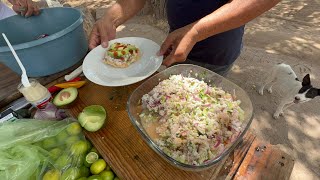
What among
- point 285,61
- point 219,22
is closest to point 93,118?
point 219,22

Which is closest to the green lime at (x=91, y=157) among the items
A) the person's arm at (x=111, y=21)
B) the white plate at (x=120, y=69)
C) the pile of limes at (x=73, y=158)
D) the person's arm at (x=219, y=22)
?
the pile of limes at (x=73, y=158)

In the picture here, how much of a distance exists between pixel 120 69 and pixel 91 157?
590 mm

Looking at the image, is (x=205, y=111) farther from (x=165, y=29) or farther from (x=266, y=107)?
(x=165, y=29)

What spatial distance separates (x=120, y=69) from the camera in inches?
59.8

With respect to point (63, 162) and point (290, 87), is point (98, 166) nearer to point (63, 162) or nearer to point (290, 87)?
point (63, 162)

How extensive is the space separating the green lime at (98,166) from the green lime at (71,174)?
69 millimetres

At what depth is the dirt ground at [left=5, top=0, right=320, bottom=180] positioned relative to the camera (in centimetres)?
286

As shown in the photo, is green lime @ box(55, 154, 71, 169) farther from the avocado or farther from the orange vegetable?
the orange vegetable

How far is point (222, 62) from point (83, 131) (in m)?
1.13

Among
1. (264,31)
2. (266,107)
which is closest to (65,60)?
(266,107)

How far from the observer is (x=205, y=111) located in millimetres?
1122

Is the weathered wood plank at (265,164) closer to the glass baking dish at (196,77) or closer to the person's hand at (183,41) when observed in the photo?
the glass baking dish at (196,77)

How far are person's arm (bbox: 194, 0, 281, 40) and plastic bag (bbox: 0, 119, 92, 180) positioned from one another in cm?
85

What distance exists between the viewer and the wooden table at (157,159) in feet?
3.43
